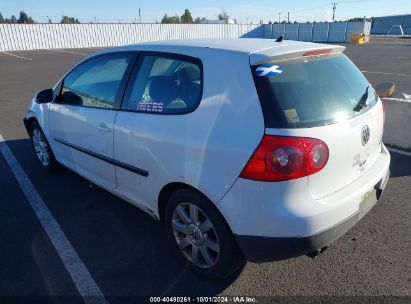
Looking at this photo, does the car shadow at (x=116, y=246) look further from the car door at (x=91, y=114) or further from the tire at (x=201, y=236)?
the car door at (x=91, y=114)

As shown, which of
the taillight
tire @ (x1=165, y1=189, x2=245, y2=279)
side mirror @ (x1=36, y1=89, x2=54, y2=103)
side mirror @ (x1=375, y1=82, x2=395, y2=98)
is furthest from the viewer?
side mirror @ (x1=375, y1=82, x2=395, y2=98)

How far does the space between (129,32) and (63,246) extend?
37.4m

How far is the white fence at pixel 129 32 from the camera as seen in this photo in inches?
1198

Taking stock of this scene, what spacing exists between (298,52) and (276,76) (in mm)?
322

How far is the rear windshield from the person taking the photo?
2057mm

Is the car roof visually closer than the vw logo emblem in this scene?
Yes

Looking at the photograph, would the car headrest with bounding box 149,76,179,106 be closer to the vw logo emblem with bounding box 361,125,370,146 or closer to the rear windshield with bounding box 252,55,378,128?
the rear windshield with bounding box 252,55,378,128

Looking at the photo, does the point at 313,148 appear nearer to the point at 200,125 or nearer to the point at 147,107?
the point at 200,125

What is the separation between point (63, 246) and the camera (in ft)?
9.87

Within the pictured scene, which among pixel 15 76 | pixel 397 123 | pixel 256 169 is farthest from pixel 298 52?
pixel 15 76

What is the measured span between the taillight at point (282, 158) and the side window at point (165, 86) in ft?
2.01

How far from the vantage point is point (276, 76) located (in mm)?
2168

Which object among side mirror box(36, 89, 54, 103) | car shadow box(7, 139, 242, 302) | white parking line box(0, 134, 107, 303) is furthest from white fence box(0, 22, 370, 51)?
car shadow box(7, 139, 242, 302)

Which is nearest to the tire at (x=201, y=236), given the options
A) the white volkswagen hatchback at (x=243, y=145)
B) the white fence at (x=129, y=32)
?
the white volkswagen hatchback at (x=243, y=145)
